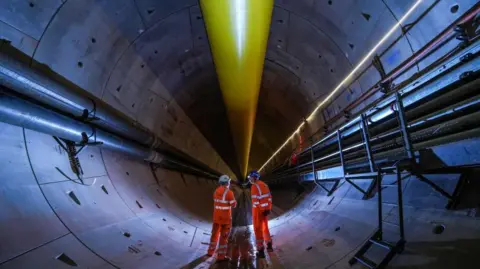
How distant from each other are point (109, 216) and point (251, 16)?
3.57 metres

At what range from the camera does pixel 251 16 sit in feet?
12.7

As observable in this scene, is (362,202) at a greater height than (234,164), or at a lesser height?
lesser

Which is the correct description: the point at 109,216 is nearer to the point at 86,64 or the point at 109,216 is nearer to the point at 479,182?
the point at 86,64

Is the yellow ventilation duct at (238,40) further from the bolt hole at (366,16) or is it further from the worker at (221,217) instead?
the worker at (221,217)

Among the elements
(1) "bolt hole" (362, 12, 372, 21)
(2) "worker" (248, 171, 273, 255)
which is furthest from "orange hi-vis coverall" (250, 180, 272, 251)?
(1) "bolt hole" (362, 12, 372, 21)

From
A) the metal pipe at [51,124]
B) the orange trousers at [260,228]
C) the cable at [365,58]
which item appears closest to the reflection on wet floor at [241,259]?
the orange trousers at [260,228]

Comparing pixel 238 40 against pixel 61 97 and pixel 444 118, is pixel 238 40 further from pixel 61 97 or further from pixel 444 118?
pixel 444 118

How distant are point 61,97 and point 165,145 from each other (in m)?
4.10

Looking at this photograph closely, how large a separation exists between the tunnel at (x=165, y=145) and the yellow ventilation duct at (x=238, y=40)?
48.1 inches

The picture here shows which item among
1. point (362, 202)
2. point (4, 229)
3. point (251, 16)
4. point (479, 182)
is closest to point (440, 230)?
point (479, 182)

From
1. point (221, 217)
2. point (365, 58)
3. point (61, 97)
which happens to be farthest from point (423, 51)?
point (61, 97)

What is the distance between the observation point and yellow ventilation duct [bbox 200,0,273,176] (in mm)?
3721

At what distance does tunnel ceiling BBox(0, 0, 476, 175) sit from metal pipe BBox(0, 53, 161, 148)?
31 cm

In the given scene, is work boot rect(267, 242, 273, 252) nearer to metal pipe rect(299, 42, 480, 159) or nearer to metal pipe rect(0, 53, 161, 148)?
metal pipe rect(299, 42, 480, 159)
